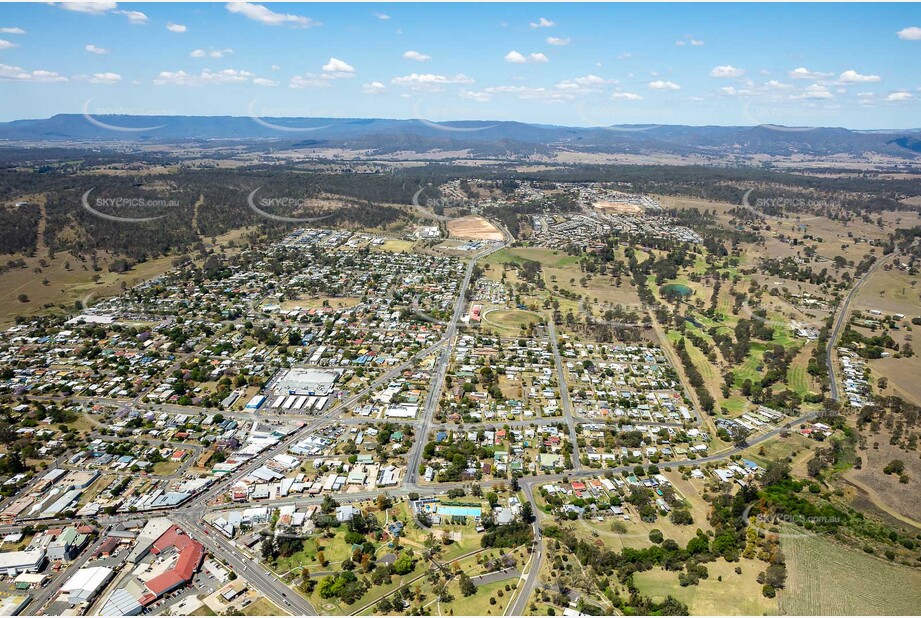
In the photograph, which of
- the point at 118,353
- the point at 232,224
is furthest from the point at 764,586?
the point at 232,224

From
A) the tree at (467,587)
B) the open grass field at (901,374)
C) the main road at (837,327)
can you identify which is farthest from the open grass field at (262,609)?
the open grass field at (901,374)

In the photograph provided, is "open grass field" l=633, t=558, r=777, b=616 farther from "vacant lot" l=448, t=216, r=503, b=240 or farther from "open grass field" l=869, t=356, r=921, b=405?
"vacant lot" l=448, t=216, r=503, b=240

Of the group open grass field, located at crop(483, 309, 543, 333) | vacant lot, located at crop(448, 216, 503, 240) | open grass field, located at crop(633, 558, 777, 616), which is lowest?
open grass field, located at crop(633, 558, 777, 616)

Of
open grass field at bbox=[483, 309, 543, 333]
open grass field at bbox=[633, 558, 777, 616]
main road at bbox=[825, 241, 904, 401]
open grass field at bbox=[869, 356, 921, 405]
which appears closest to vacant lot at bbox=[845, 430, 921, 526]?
main road at bbox=[825, 241, 904, 401]

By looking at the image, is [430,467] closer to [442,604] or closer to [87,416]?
[442,604]

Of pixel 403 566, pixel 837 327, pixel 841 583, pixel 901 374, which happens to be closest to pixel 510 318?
Answer: pixel 837 327

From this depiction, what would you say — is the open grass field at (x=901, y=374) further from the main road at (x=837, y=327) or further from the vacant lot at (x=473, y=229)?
the vacant lot at (x=473, y=229)
